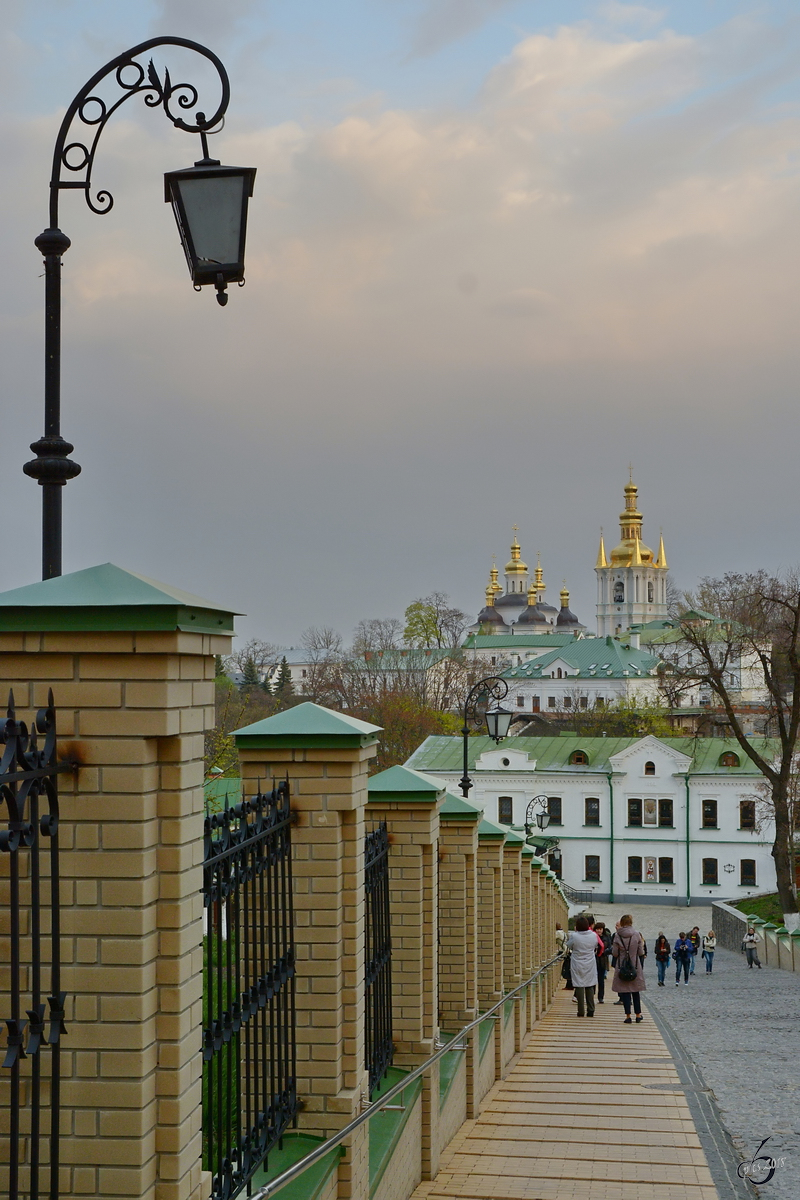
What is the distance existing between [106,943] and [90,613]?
71 centimetres

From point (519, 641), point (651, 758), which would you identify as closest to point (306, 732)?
point (651, 758)

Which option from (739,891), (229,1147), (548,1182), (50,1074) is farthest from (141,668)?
(739,891)

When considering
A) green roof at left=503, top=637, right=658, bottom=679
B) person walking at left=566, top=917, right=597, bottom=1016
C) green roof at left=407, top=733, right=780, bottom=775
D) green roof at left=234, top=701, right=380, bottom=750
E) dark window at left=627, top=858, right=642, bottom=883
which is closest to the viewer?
green roof at left=234, top=701, right=380, bottom=750

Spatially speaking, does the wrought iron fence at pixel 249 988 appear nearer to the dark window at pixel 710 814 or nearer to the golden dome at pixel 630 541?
the dark window at pixel 710 814

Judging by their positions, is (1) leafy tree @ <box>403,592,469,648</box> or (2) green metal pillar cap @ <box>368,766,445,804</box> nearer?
(2) green metal pillar cap @ <box>368,766,445,804</box>

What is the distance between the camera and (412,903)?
6199 millimetres

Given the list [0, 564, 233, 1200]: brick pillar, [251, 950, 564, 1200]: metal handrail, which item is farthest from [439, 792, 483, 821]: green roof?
[0, 564, 233, 1200]: brick pillar

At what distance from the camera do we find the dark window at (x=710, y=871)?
1879 inches

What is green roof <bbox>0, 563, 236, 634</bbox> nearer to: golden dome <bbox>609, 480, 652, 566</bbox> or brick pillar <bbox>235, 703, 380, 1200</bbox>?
brick pillar <bbox>235, 703, 380, 1200</bbox>

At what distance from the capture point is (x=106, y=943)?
8.89 feet

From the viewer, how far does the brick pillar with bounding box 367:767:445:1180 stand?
615 cm

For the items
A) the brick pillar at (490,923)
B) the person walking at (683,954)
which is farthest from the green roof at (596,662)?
the brick pillar at (490,923)

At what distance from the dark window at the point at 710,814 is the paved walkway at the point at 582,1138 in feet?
126

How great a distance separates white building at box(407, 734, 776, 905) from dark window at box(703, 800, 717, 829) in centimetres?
4
